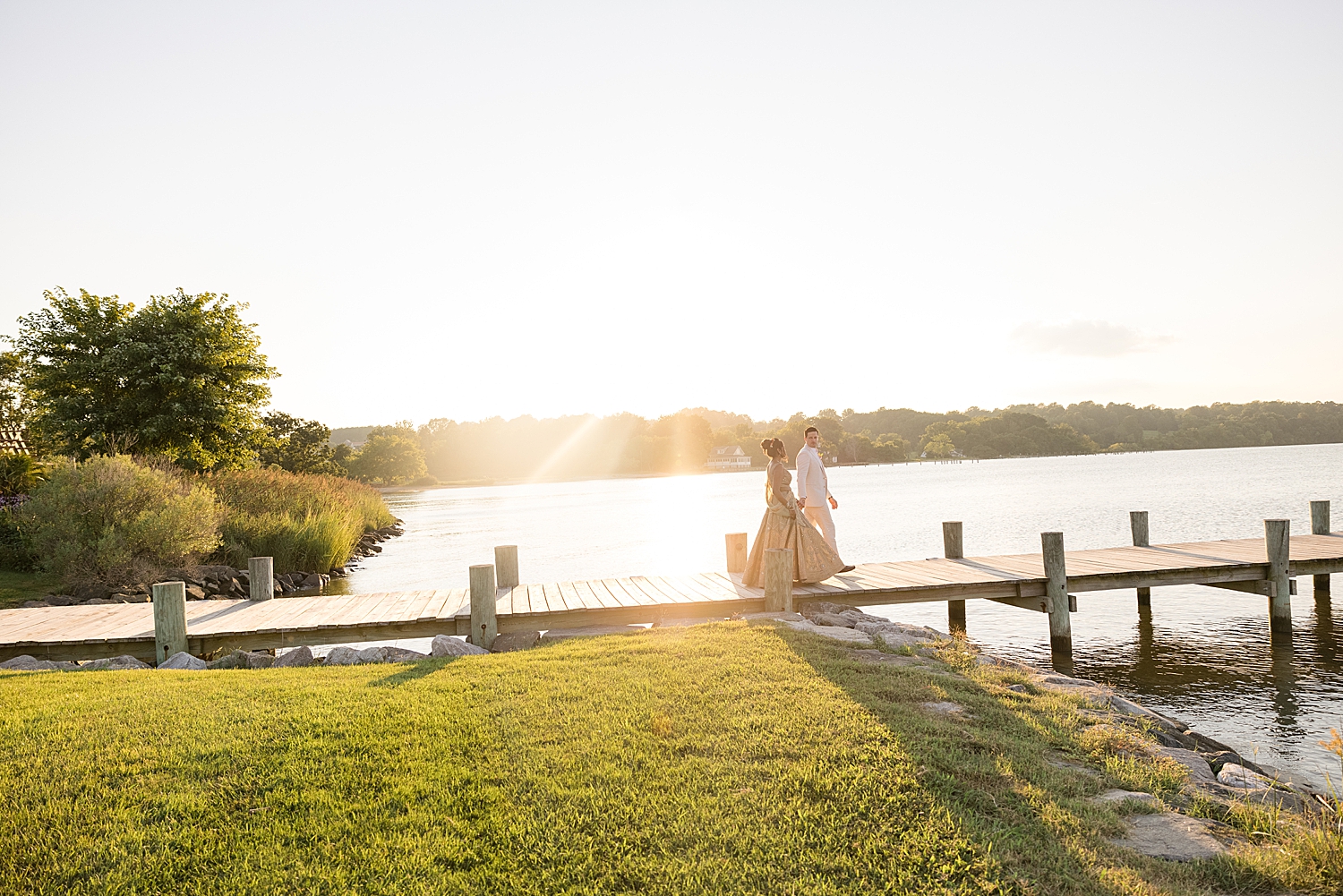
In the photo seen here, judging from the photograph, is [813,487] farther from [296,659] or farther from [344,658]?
[296,659]

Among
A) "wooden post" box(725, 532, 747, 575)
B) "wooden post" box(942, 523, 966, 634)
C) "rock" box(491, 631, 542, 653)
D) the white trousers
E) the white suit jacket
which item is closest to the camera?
"rock" box(491, 631, 542, 653)

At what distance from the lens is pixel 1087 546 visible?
26.1 m

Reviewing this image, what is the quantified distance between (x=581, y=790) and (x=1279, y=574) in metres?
13.2

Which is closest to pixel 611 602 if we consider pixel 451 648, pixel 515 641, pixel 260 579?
pixel 515 641

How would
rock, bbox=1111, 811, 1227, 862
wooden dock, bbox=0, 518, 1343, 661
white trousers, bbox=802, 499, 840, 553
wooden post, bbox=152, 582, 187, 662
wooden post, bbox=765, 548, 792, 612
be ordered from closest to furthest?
rock, bbox=1111, 811, 1227, 862
wooden post, bbox=152, 582, 187, 662
wooden dock, bbox=0, 518, 1343, 661
wooden post, bbox=765, 548, 792, 612
white trousers, bbox=802, 499, 840, 553

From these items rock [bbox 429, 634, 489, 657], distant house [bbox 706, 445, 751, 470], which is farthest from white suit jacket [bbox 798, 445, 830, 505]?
distant house [bbox 706, 445, 751, 470]

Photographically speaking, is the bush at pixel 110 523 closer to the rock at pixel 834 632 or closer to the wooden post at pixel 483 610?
the wooden post at pixel 483 610

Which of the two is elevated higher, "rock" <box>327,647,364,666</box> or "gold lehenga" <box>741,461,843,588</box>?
"gold lehenga" <box>741,461,843,588</box>

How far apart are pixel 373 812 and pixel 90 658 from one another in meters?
7.35

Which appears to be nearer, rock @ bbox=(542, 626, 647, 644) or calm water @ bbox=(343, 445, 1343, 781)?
rock @ bbox=(542, 626, 647, 644)

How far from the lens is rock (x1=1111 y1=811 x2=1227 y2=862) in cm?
419

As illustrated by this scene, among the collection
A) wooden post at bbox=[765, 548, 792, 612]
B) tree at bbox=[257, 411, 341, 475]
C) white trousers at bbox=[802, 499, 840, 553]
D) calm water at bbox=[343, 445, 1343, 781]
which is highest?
tree at bbox=[257, 411, 341, 475]

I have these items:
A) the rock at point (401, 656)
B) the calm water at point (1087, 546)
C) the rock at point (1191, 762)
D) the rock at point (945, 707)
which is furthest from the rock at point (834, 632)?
the rock at point (401, 656)

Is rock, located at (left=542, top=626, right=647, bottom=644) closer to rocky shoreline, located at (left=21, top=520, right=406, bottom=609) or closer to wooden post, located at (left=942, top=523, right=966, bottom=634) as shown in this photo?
rocky shoreline, located at (left=21, top=520, right=406, bottom=609)
